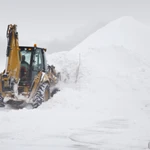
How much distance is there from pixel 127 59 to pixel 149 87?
5362 mm

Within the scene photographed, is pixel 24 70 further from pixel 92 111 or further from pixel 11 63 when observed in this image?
pixel 92 111

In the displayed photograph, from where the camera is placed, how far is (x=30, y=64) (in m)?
12.8

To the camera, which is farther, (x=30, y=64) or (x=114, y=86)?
(x=114, y=86)

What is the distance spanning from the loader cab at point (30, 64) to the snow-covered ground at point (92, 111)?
1.26m

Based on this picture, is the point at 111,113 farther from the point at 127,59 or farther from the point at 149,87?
the point at 127,59

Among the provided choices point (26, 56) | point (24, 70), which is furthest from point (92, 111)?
point (26, 56)

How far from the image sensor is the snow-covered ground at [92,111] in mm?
6671

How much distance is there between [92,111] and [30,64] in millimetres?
3262

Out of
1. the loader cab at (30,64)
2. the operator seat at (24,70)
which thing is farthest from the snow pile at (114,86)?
the operator seat at (24,70)

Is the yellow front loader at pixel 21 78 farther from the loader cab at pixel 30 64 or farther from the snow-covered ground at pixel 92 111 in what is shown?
the snow-covered ground at pixel 92 111

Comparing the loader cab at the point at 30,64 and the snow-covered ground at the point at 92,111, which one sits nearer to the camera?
the snow-covered ground at the point at 92,111

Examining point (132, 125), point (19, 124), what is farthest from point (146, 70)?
point (19, 124)

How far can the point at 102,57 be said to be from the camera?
68.7 feet

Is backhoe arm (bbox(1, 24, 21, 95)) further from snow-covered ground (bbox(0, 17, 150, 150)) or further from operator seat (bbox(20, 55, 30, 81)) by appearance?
snow-covered ground (bbox(0, 17, 150, 150))
